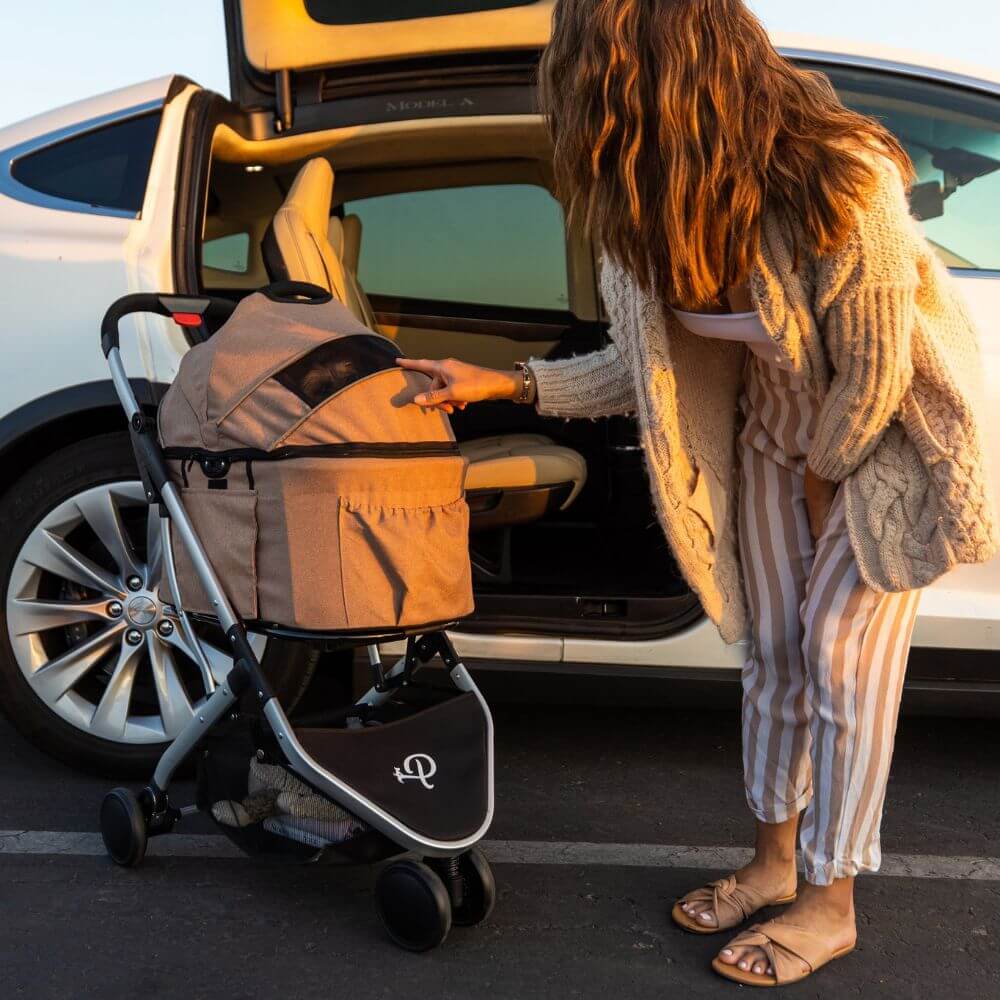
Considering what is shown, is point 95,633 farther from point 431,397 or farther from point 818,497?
point 818,497

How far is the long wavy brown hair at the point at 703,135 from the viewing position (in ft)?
5.74

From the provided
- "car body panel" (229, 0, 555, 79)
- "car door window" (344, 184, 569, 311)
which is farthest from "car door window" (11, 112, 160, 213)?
"car door window" (344, 184, 569, 311)

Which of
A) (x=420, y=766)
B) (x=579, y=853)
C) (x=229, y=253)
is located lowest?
(x=579, y=853)

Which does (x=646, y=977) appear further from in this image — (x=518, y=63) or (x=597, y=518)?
(x=518, y=63)

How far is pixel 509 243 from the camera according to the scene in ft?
13.6

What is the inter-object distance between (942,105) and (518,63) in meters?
1.07

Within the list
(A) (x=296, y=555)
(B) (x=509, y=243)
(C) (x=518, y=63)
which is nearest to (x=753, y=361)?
(A) (x=296, y=555)

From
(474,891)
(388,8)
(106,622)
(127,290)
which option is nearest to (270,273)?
(127,290)

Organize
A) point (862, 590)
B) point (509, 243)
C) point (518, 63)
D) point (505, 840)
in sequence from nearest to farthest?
point (862, 590) → point (505, 840) → point (518, 63) → point (509, 243)

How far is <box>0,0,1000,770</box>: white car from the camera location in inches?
111

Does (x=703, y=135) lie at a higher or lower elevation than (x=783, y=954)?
higher

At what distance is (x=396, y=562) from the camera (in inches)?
82.7

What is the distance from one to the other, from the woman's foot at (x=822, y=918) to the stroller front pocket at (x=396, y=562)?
2.62 ft

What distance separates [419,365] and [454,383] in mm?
73
